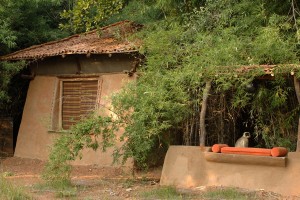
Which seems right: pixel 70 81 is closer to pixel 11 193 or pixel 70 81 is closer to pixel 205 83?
pixel 205 83

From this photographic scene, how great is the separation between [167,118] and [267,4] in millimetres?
3475

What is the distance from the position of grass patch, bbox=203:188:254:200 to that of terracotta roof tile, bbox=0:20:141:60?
3926mm

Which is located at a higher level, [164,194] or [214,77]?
[214,77]

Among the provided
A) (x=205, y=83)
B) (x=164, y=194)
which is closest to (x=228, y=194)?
(x=164, y=194)

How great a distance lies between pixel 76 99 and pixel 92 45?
1.51m

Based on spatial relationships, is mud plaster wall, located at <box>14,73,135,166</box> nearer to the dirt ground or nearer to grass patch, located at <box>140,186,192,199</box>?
the dirt ground

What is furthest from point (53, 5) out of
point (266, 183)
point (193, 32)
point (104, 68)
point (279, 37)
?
point (266, 183)

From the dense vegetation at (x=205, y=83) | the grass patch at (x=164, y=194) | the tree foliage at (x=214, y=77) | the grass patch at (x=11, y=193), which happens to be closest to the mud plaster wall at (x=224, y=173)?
the dense vegetation at (x=205, y=83)

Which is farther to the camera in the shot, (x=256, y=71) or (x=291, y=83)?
(x=291, y=83)

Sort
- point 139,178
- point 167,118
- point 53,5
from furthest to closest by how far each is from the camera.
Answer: point 53,5 < point 139,178 < point 167,118

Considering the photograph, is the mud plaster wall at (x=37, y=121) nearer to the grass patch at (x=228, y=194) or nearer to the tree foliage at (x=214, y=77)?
the tree foliage at (x=214, y=77)

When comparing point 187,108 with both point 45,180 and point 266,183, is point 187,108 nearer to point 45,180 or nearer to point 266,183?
point 266,183

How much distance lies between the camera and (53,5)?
15.3 metres

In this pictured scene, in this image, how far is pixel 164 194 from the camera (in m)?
8.58
